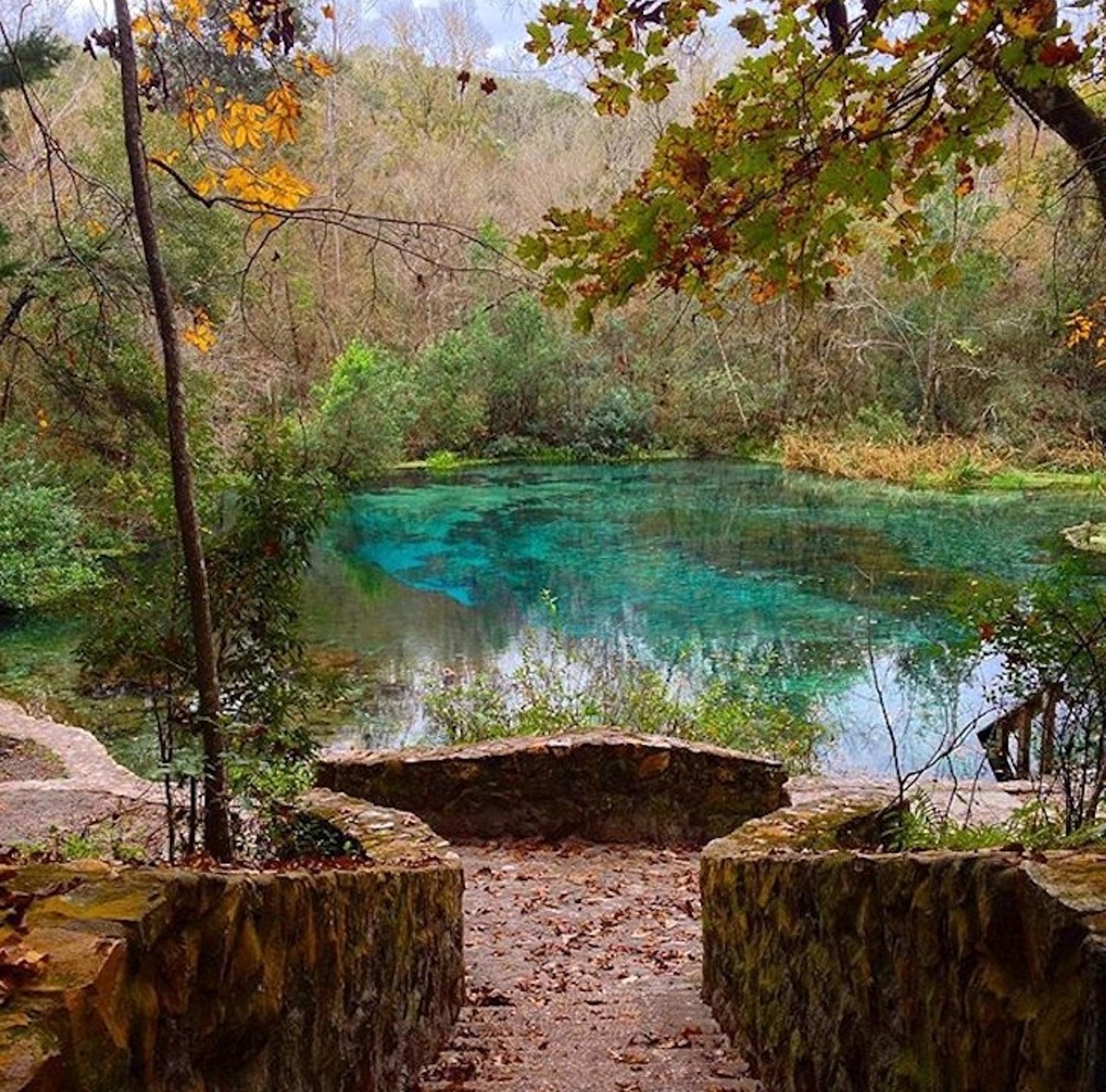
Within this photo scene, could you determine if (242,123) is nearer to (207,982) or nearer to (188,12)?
(188,12)

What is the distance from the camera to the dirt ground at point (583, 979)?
3.45 metres

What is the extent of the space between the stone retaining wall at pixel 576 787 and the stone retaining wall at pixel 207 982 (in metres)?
3.96

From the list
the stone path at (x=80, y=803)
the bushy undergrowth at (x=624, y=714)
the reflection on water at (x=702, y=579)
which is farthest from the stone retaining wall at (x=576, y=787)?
the reflection on water at (x=702, y=579)

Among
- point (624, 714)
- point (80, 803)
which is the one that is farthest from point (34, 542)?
point (624, 714)

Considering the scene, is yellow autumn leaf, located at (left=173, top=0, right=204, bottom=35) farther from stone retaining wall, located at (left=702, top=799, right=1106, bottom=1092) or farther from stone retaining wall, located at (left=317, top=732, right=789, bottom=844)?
stone retaining wall, located at (left=317, top=732, right=789, bottom=844)

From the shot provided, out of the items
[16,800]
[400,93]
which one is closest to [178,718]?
[16,800]

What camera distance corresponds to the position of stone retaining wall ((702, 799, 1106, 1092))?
1366 millimetres

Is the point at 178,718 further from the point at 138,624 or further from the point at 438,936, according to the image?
the point at 438,936

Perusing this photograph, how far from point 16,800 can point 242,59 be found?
4.93 m

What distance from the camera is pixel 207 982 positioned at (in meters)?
1.67

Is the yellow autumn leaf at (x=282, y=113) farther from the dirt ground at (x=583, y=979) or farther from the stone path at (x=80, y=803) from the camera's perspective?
the stone path at (x=80, y=803)

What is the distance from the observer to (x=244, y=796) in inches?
155

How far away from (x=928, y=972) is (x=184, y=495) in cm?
260

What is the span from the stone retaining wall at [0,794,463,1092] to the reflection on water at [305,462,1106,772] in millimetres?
5575
